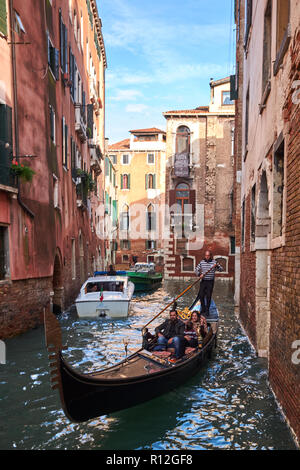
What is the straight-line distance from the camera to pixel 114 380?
4492 mm

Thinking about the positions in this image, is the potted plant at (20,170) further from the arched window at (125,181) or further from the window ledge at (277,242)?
the arched window at (125,181)

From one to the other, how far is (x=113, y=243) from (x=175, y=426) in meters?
26.5

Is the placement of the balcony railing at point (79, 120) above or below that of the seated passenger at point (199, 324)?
above

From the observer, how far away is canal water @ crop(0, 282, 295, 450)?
4.32m

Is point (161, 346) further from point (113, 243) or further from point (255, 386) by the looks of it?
point (113, 243)

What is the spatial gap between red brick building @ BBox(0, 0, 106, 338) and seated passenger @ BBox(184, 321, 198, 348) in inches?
132

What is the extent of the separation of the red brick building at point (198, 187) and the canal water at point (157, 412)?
56.2 ft

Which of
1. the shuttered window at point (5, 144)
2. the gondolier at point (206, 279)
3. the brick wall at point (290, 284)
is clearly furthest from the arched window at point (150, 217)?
the brick wall at point (290, 284)

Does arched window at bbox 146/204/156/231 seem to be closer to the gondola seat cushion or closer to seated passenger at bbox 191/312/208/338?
seated passenger at bbox 191/312/208/338

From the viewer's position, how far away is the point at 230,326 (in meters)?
10.5

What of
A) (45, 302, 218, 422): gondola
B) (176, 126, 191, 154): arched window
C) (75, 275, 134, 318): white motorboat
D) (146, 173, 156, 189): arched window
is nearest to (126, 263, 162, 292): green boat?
(75, 275, 134, 318): white motorboat

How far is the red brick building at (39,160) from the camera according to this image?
8.06m
